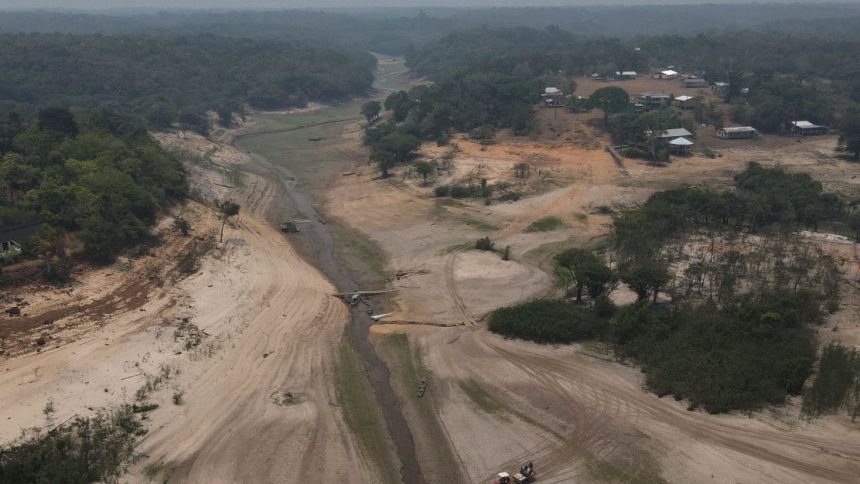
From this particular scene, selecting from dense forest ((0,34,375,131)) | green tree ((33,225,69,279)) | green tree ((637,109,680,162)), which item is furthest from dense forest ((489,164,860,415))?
dense forest ((0,34,375,131))

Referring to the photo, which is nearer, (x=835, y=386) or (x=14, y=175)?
→ (x=835, y=386)

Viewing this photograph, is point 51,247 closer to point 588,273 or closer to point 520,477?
point 520,477

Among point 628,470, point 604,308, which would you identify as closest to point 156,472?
point 628,470

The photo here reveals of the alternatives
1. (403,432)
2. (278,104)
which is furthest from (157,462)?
(278,104)

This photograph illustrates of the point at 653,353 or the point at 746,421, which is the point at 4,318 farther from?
the point at 746,421

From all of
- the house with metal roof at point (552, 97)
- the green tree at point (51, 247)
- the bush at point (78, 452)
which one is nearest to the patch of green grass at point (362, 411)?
the bush at point (78, 452)

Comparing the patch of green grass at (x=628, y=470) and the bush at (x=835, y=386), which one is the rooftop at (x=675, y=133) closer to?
the bush at (x=835, y=386)
